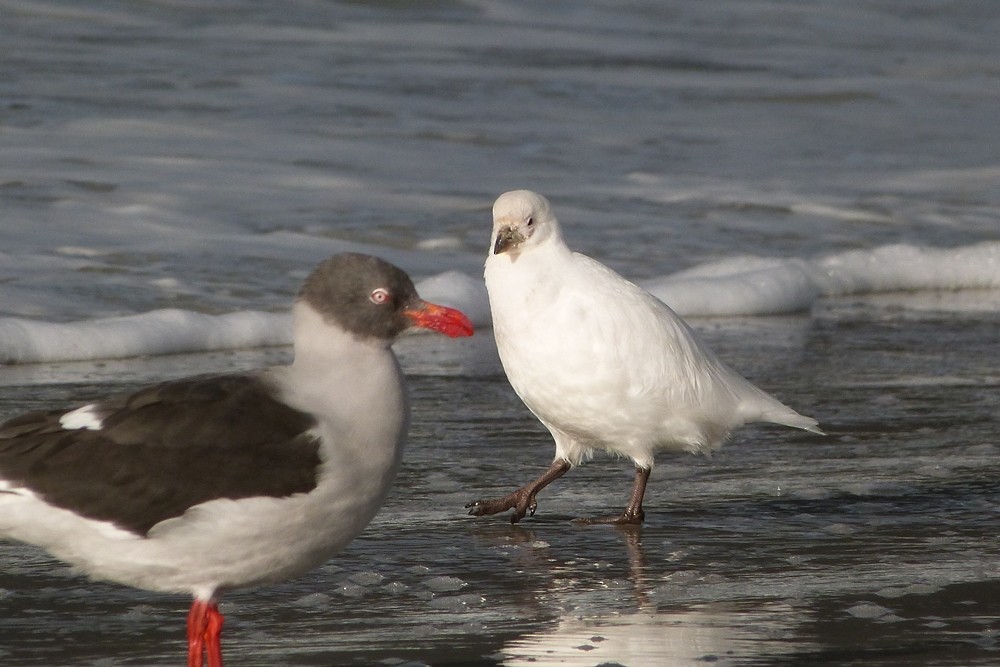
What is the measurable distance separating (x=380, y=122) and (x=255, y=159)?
2146 mm

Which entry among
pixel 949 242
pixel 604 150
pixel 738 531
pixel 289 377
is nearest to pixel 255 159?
pixel 604 150

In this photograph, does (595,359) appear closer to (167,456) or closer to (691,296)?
(167,456)

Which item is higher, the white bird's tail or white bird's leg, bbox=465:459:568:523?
the white bird's tail

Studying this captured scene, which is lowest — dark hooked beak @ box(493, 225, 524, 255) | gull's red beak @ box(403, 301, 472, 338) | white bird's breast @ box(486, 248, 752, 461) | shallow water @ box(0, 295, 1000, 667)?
shallow water @ box(0, 295, 1000, 667)

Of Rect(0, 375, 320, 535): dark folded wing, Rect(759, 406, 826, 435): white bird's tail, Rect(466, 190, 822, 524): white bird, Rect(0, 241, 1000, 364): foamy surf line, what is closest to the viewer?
Rect(0, 375, 320, 535): dark folded wing

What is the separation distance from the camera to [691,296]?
392 inches

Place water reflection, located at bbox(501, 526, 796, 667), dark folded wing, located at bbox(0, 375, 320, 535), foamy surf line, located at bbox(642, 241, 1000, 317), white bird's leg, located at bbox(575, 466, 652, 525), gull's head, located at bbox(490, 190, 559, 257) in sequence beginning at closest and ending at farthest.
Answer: dark folded wing, located at bbox(0, 375, 320, 535), water reflection, located at bbox(501, 526, 796, 667), white bird's leg, located at bbox(575, 466, 652, 525), gull's head, located at bbox(490, 190, 559, 257), foamy surf line, located at bbox(642, 241, 1000, 317)

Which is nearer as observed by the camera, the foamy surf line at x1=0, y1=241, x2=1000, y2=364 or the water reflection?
the water reflection

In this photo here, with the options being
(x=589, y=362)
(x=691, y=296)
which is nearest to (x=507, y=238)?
(x=589, y=362)

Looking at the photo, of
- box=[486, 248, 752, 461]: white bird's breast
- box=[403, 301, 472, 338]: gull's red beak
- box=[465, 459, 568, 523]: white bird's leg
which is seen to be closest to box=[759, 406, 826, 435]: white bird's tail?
box=[486, 248, 752, 461]: white bird's breast

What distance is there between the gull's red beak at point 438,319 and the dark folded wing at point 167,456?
434mm

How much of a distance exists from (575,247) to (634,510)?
5.63 meters

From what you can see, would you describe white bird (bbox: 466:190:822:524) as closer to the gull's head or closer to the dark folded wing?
the gull's head

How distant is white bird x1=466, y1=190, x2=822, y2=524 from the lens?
577 cm
